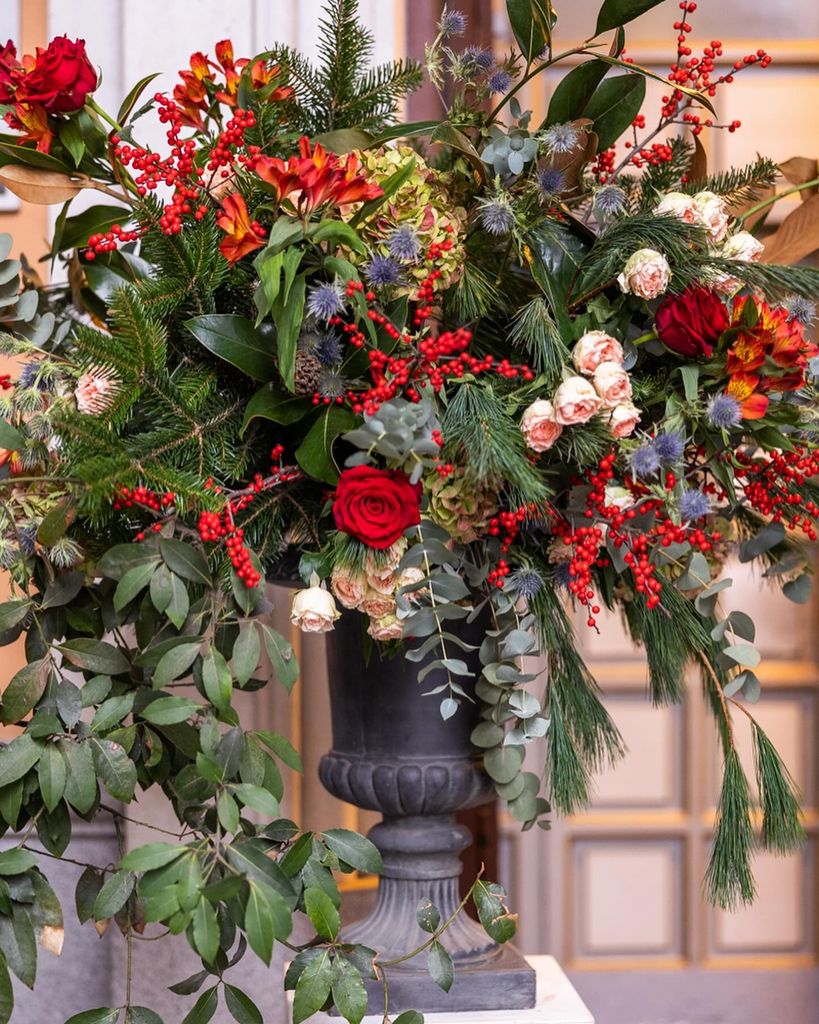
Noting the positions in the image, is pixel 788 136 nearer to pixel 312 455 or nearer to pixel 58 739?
pixel 312 455

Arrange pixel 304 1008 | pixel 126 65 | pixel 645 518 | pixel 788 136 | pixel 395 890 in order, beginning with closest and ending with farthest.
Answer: pixel 304 1008 → pixel 645 518 → pixel 395 890 → pixel 126 65 → pixel 788 136

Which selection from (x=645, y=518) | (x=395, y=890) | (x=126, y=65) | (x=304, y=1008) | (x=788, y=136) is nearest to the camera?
(x=304, y=1008)

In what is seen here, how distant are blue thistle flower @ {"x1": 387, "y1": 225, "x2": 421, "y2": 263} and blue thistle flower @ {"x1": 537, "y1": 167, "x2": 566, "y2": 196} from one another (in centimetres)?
11

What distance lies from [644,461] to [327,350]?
0.24 m

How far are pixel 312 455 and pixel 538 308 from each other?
199mm

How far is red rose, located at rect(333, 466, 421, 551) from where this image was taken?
739 mm

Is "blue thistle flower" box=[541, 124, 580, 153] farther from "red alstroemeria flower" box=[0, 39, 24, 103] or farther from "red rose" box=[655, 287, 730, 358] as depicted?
"red alstroemeria flower" box=[0, 39, 24, 103]

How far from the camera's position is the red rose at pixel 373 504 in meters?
0.74

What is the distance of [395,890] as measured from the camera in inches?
37.4

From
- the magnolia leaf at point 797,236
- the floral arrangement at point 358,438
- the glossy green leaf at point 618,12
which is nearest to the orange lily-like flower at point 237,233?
the floral arrangement at point 358,438

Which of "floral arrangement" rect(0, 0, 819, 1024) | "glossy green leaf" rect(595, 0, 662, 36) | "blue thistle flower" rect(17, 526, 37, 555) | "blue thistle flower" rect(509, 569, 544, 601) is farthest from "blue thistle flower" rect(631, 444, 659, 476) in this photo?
"blue thistle flower" rect(17, 526, 37, 555)

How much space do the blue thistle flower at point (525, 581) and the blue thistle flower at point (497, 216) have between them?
0.84ft

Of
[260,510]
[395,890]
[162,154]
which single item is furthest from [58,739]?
[162,154]

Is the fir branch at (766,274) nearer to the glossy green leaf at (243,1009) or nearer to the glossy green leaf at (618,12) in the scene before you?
the glossy green leaf at (618,12)
